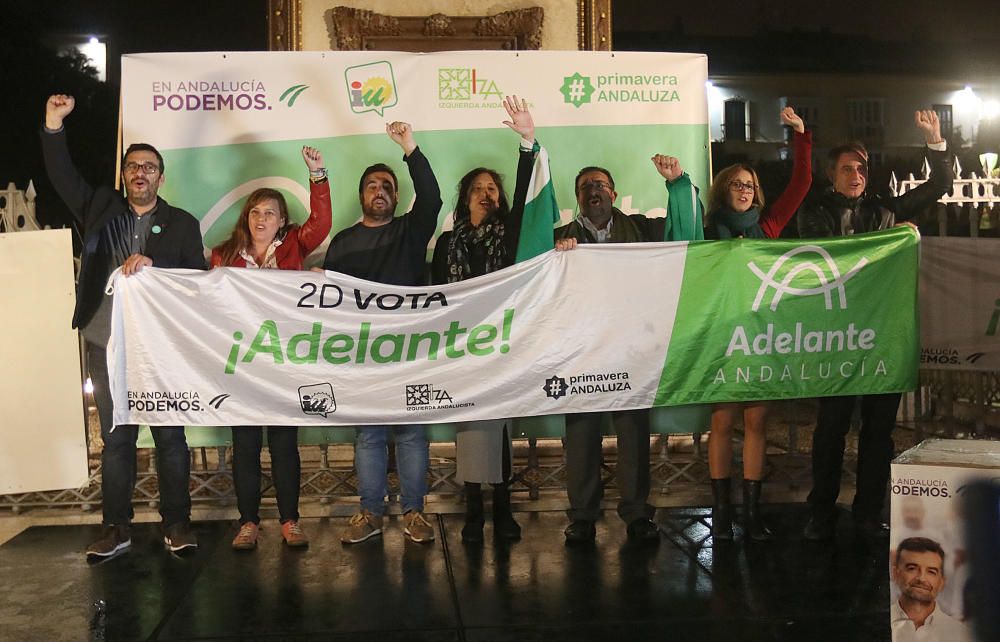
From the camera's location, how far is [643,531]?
5.73m

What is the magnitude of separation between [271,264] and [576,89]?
2364 mm

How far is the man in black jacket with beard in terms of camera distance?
19.1 ft

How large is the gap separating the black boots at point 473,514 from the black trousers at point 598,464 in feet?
1.80

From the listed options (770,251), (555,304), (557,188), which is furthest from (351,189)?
(770,251)

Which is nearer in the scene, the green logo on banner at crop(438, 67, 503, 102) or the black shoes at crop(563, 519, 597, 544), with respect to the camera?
the black shoes at crop(563, 519, 597, 544)

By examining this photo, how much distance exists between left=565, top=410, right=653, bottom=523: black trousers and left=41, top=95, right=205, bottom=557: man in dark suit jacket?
2.26m

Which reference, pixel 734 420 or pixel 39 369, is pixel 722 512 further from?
pixel 39 369

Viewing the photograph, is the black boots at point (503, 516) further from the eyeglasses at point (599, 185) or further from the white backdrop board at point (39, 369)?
the white backdrop board at point (39, 369)

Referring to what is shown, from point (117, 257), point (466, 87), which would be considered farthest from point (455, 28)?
point (117, 257)

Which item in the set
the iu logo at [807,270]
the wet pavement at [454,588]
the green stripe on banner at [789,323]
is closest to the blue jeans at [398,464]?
the wet pavement at [454,588]

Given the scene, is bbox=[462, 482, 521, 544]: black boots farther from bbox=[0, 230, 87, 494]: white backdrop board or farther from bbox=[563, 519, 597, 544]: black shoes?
bbox=[0, 230, 87, 494]: white backdrop board

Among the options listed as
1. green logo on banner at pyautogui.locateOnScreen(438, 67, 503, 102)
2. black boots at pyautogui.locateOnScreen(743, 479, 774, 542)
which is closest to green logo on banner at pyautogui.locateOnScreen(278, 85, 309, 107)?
green logo on banner at pyautogui.locateOnScreen(438, 67, 503, 102)

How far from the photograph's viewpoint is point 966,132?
151ft

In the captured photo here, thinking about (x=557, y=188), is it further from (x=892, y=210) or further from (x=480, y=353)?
(x=892, y=210)
